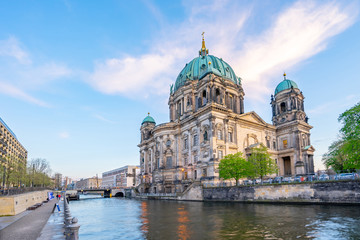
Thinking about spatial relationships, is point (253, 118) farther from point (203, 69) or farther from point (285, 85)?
point (203, 69)

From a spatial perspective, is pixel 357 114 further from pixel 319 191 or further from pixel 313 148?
pixel 313 148

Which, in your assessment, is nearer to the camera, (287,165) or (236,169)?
(236,169)

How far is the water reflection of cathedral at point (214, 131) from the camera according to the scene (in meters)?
61.0

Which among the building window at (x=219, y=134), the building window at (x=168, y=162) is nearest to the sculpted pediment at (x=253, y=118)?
the building window at (x=219, y=134)

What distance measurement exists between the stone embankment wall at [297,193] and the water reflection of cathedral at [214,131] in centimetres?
937

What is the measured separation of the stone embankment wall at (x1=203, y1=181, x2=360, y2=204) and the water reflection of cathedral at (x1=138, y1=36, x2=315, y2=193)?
30.8ft

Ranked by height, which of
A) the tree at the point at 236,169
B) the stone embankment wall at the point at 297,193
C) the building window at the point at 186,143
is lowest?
the stone embankment wall at the point at 297,193

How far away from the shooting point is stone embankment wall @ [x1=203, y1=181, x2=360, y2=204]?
106 ft

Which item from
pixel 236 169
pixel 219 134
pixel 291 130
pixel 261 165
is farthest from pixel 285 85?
pixel 236 169

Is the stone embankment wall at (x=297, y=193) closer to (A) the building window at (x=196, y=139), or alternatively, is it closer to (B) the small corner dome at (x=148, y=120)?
(A) the building window at (x=196, y=139)

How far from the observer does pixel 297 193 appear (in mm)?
37719

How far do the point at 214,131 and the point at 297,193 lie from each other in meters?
24.6

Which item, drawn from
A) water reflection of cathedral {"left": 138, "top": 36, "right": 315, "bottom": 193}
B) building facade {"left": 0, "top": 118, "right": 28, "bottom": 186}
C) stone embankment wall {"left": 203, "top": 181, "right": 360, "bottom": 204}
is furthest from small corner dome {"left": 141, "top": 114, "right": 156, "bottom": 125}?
stone embankment wall {"left": 203, "top": 181, "right": 360, "bottom": 204}

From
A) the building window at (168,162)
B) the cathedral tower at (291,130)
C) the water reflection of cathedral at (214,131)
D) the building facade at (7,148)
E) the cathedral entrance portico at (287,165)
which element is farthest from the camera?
the building facade at (7,148)
